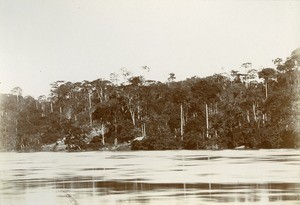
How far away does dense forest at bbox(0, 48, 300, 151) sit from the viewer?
146ft

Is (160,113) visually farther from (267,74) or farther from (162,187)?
(162,187)

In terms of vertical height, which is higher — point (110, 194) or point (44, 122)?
point (44, 122)

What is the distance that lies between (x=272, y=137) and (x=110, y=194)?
2826 cm

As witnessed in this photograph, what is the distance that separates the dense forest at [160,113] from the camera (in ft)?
146

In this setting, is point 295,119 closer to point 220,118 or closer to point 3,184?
point 220,118

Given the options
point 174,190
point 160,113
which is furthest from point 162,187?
point 160,113

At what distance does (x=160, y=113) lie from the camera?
5144cm

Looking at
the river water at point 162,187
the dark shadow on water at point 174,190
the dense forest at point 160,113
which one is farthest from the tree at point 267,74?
the dark shadow on water at point 174,190

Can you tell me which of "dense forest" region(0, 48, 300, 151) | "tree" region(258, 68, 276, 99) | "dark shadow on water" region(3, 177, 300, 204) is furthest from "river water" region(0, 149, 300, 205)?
"tree" region(258, 68, 276, 99)

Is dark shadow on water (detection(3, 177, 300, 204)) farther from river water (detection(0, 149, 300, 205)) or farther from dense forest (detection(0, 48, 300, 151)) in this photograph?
dense forest (detection(0, 48, 300, 151))

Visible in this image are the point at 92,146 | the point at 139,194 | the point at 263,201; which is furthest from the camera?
the point at 92,146

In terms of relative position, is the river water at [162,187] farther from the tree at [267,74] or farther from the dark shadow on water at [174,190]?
the tree at [267,74]

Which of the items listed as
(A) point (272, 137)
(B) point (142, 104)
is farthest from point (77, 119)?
(A) point (272, 137)

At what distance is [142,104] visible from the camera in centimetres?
5181
